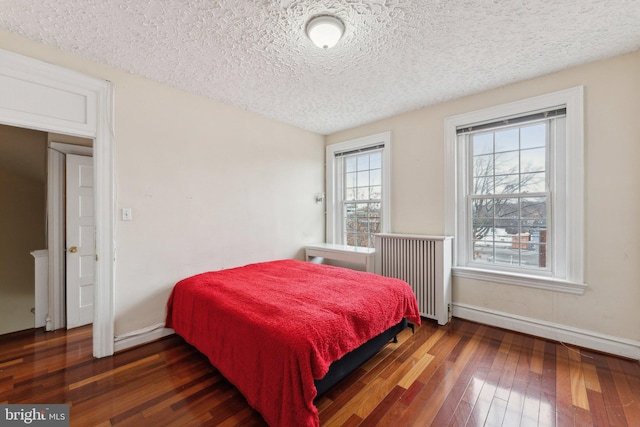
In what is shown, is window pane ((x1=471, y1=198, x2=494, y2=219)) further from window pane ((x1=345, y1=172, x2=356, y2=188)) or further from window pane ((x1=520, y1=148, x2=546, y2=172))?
window pane ((x1=345, y1=172, x2=356, y2=188))

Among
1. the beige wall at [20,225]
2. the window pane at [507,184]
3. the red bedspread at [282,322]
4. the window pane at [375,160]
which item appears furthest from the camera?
the window pane at [375,160]

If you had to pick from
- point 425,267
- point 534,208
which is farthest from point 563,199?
point 425,267

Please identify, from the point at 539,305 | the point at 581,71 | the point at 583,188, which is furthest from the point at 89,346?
the point at 581,71

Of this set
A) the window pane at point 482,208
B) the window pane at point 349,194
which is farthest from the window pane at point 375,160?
the window pane at point 482,208

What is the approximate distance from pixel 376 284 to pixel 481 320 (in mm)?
1415

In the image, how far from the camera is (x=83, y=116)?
2164 mm

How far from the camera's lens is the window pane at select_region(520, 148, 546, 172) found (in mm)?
2596

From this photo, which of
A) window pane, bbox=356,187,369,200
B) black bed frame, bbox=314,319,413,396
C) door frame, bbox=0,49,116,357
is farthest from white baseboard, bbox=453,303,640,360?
door frame, bbox=0,49,116,357

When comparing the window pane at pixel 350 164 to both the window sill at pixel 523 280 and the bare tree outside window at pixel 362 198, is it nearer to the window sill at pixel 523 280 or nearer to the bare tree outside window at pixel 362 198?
the bare tree outside window at pixel 362 198

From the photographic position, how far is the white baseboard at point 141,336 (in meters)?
2.34

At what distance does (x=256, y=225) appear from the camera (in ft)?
11.1

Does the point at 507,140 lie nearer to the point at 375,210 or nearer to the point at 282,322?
the point at 375,210

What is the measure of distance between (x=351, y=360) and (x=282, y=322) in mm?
609

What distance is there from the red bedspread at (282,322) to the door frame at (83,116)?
1.71 feet
